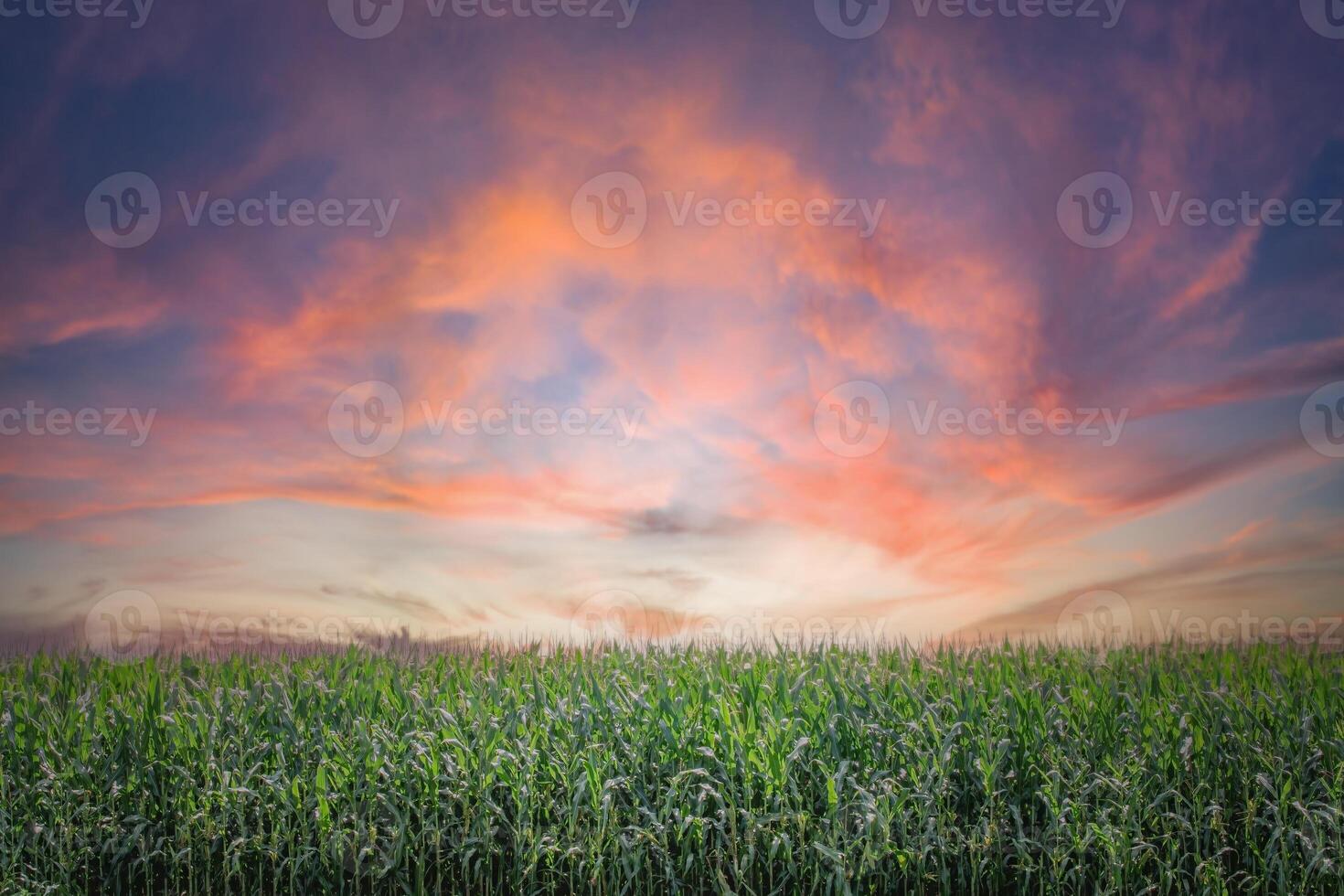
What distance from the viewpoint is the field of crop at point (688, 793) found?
775 centimetres

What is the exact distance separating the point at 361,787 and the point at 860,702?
4.88 metres

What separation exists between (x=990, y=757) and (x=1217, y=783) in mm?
2232

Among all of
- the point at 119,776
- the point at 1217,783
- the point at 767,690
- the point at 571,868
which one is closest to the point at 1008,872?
the point at 1217,783

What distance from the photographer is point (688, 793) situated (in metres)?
8.01

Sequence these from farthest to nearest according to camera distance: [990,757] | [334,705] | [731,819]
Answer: [334,705], [990,757], [731,819]

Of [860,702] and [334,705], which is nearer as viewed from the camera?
[860,702]

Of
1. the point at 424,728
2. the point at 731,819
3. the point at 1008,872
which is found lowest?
the point at 1008,872

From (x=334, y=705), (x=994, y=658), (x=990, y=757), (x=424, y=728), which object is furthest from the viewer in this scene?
(x=994, y=658)

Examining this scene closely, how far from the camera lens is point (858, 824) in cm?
757

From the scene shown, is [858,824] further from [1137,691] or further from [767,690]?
[1137,691]

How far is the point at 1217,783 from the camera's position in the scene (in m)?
8.39

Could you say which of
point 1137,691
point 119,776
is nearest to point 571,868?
point 119,776

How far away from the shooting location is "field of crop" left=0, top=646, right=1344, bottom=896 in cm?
775

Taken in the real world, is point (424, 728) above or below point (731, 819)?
above
